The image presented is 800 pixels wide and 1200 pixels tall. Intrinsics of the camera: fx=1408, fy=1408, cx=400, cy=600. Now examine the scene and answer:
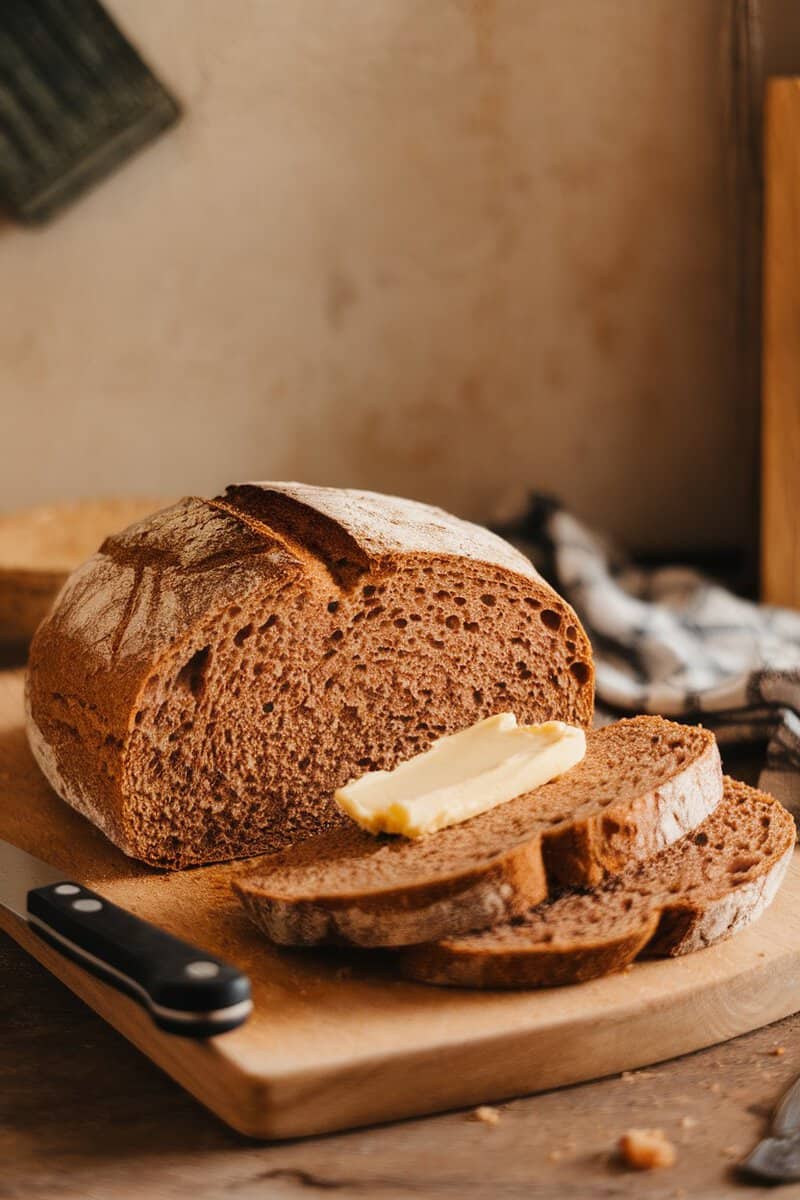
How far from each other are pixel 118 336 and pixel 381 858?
95.3 inches

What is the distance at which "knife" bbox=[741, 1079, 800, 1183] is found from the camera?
5.04ft

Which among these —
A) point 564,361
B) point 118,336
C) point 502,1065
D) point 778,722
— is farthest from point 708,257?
point 502,1065

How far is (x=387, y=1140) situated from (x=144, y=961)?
355 mm

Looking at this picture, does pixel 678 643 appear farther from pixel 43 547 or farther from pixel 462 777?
pixel 43 547

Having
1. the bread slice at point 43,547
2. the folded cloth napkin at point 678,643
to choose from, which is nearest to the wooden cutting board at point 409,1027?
the folded cloth napkin at point 678,643

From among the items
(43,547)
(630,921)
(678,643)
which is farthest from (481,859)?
(43,547)

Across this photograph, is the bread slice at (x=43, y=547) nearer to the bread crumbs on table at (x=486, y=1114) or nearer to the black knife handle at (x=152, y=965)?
the black knife handle at (x=152, y=965)

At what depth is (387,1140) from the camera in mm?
1650

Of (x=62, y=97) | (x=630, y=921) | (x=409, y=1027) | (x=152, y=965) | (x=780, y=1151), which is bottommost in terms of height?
(x=780, y=1151)

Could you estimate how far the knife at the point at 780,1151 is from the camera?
5.04 feet

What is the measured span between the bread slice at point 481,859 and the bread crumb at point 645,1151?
357 millimetres

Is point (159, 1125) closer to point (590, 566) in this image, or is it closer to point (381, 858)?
point (381, 858)

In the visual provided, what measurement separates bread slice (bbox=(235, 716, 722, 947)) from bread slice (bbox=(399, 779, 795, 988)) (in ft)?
0.11

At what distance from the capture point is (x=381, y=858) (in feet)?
6.48
